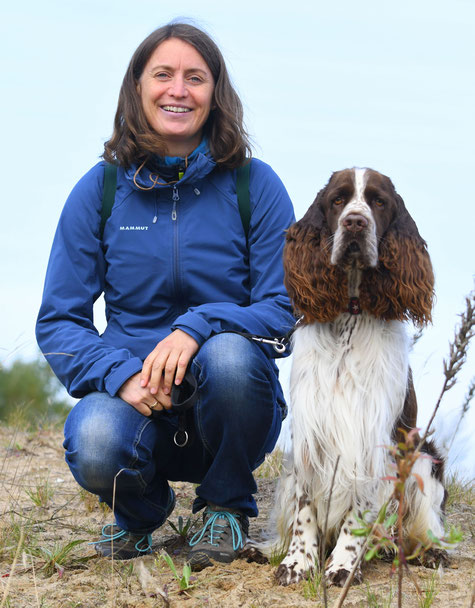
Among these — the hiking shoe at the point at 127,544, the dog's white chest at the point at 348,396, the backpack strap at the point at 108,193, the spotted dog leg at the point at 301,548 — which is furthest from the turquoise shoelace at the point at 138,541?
the backpack strap at the point at 108,193

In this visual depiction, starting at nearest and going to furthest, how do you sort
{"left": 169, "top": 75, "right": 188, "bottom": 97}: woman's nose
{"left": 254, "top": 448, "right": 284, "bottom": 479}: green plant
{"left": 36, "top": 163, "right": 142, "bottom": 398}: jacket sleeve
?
{"left": 36, "top": 163, "right": 142, "bottom": 398}: jacket sleeve → {"left": 169, "top": 75, "right": 188, "bottom": 97}: woman's nose → {"left": 254, "top": 448, "right": 284, "bottom": 479}: green plant

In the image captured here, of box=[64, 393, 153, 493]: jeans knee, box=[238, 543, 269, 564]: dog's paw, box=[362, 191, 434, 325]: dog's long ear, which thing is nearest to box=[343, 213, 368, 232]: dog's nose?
box=[362, 191, 434, 325]: dog's long ear

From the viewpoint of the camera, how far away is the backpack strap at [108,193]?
12.0ft

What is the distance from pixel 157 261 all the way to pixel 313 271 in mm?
712

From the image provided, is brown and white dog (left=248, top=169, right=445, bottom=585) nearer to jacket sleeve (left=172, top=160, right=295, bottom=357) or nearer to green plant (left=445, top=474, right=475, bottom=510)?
jacket sleeve (left=172, top=160, right=295, bottom=357)

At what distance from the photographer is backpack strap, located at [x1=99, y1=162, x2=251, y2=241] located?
365 centimetres

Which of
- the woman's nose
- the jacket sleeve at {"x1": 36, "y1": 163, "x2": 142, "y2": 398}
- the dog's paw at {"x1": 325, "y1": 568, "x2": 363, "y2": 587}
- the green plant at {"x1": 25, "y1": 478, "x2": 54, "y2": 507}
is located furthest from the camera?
the green plant at {"x1": 25, "y1": 478, "x2": 54, "y2": 507}

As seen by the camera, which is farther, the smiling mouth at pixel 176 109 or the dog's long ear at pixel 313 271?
the smiling mouth at pixel 176 109

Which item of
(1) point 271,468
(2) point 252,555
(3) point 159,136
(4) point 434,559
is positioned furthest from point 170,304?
(1) point 271,468

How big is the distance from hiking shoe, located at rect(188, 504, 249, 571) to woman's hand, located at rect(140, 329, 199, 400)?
22.7 inches

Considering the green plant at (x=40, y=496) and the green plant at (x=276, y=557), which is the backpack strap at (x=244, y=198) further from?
the green plant at (x=40, y=496)

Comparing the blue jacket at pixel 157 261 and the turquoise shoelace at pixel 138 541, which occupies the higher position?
the blue jacket at pixel 157 261

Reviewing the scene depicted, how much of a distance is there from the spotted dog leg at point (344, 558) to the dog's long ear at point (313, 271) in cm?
82

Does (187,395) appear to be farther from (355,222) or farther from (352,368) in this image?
(355,222)
